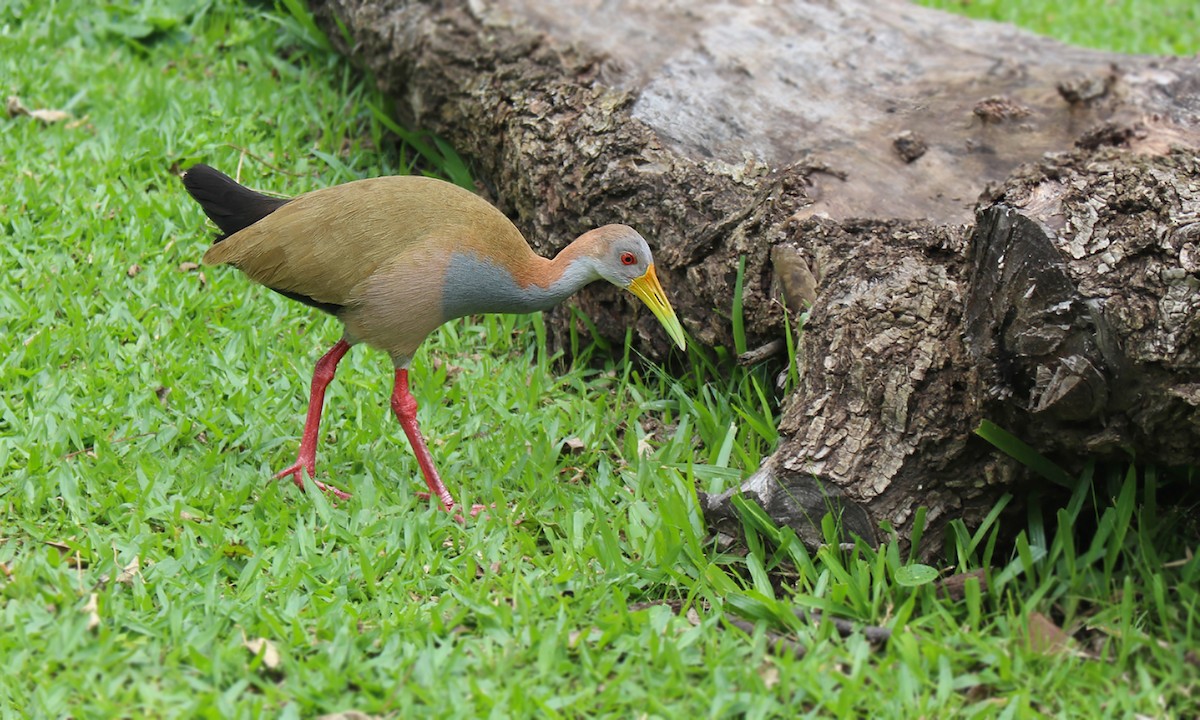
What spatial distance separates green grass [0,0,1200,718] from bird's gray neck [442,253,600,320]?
23.8 inches

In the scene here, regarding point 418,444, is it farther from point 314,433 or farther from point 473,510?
point 314,433

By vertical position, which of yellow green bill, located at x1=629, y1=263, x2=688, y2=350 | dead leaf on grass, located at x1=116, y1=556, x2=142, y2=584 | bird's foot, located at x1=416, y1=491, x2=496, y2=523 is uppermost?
yellow green bill, located at x1=629, y1=263, x2=688, y2=350

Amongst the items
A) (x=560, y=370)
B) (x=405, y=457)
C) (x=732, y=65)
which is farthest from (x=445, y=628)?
(x=732, y=65)

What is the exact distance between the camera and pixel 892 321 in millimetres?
4160

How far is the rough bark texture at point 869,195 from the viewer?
11.8 ft

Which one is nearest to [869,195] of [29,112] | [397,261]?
[397,261]

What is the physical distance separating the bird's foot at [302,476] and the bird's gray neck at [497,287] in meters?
0.78

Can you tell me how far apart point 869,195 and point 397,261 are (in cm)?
201

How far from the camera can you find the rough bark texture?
3586mm

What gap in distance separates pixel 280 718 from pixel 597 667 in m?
0.92

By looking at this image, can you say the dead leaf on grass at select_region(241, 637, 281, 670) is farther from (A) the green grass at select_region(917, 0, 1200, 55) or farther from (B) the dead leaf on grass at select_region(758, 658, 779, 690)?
(A) the green grass at select_region(917, 0, 1200, 55)

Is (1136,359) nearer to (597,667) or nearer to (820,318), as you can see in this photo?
(820,318)

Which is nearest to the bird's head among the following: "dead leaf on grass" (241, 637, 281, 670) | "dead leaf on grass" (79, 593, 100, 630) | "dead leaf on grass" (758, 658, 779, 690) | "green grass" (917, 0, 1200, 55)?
"dead leaf on grass" (758, 658, 779, 690)

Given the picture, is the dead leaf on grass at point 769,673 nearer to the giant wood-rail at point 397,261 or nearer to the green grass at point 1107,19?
the giant wood-rail at point 397,261
